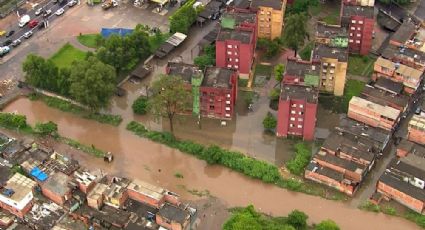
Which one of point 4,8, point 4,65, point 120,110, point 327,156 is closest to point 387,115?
point 327,156

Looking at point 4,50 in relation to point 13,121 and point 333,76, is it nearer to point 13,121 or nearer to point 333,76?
point 13,121

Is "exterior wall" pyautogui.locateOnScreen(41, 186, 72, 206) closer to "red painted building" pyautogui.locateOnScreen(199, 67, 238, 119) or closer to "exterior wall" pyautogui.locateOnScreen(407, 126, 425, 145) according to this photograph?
"red painted building" pyautogui.locateOnScreen(199, 67, 238, 119)

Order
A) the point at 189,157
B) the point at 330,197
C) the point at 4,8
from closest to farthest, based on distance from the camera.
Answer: the point at 330,197, the point at 189,157, the point at 4,8

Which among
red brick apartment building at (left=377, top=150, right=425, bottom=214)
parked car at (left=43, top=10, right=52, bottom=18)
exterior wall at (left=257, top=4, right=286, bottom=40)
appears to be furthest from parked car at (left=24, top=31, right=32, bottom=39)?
red brick apartment building at (left=377, top=150, right=425, bottom=214)

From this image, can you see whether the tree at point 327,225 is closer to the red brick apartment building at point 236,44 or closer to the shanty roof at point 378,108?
the shanty roof at point 378,108

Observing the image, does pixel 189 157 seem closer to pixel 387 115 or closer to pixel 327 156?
pixel 327 156

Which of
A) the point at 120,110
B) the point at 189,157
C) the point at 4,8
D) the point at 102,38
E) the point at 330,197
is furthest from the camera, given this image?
the point at 4,8
